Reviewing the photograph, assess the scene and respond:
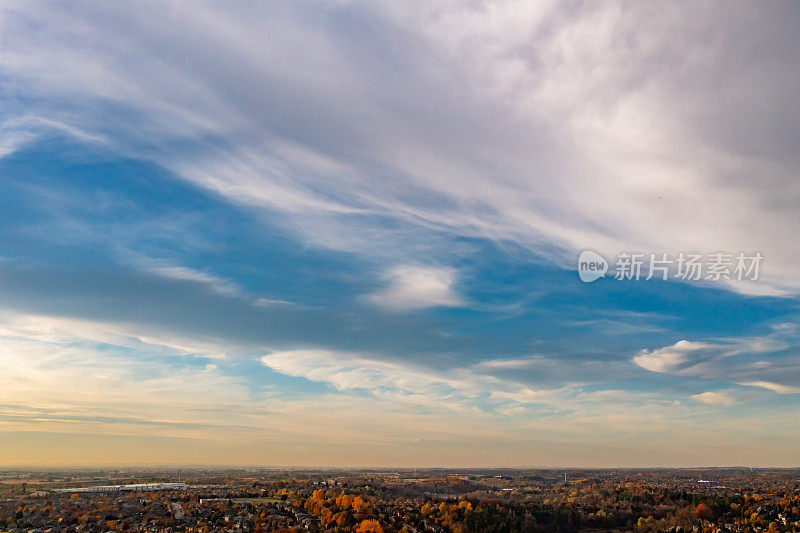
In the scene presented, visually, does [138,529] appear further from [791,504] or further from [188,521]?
[791,504]

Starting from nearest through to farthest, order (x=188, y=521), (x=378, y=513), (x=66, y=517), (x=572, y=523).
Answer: (x=188, y=521)
(x=66, y=517)
(x=378, y=513)
(x=572, y=523)

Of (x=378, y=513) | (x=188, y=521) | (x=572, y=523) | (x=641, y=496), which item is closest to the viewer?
(x=188, y=521)

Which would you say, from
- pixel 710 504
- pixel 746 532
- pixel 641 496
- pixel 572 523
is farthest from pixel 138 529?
pixel 641 496

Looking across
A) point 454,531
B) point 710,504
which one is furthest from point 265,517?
point 710,504

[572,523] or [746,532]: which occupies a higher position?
[746,532]

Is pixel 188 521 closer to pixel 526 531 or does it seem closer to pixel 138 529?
pixel 138 529

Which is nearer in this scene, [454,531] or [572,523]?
[454,531]

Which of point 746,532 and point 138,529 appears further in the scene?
point 746,532

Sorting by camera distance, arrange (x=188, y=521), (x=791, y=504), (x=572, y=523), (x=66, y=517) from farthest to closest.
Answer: (x=572, y=523) → (x=791, y=504) → (x=66, y=517) → (x=188, y=521)

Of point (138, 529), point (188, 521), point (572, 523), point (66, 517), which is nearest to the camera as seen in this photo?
point (138, 529)
